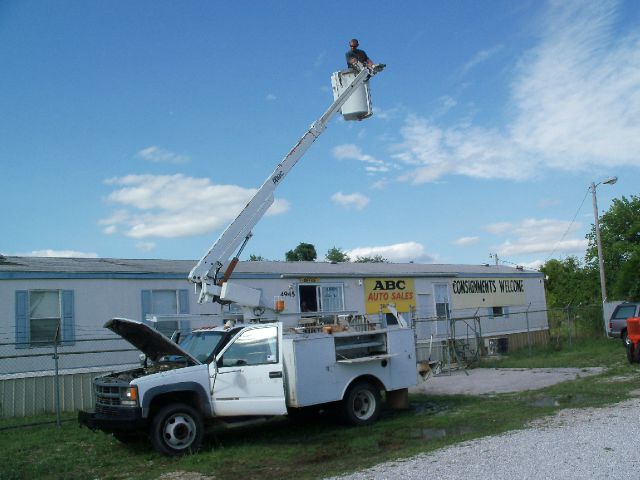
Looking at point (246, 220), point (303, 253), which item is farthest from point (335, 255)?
point (246, 220)

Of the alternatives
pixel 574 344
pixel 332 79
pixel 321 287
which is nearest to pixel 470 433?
pixel 332 79

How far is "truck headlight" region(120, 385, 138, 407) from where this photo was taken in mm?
8758

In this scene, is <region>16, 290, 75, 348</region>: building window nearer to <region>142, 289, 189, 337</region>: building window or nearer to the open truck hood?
<region>142, 289, 189, 337</region>: building window

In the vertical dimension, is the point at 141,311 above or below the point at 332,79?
below

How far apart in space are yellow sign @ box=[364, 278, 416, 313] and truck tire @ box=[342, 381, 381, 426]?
10036 millimetres

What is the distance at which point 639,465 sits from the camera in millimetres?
6566

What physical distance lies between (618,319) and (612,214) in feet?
41.4

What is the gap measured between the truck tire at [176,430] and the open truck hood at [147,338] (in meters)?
0.73

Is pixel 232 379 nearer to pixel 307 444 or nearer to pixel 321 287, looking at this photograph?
pixel 307 444

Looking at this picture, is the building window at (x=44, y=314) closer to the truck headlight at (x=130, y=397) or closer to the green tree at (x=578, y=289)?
the truck headlight at (x=130, y=397)

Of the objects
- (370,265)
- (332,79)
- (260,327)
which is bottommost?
(260,327)

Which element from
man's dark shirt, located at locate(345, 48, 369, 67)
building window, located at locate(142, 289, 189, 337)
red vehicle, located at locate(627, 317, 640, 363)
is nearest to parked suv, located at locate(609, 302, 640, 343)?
red vehicle, located at locate(627, 317, 640, 363)

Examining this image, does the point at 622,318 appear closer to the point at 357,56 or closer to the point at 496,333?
the point at 496,333

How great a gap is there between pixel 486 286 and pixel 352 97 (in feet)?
53.4
